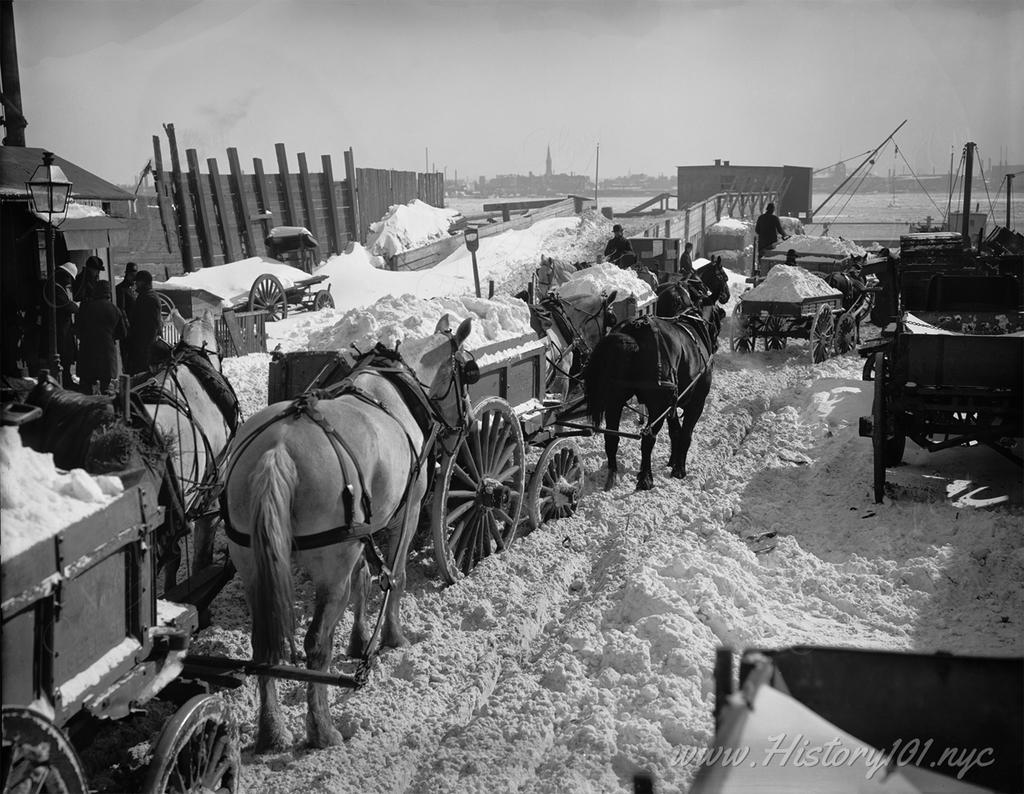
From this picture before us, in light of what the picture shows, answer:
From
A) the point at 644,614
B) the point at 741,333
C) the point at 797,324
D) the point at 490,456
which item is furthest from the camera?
the point at 741,333

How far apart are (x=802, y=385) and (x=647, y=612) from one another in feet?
28.7

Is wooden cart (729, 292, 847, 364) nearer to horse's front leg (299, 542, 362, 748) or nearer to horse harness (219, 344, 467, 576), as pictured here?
horse harness (219, 344, 467, 576)

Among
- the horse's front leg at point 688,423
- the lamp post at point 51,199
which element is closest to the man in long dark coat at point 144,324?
the lamp post at point 51,199

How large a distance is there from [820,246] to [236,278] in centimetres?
1446

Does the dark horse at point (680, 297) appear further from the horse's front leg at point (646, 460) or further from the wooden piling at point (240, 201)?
the wooden piling at point (240, 201)

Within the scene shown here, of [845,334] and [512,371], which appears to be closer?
[512,371]

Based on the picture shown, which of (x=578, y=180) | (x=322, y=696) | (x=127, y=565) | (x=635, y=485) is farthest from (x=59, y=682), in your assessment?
(x=578, y=180)

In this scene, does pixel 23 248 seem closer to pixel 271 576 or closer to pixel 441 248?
pixel 271 576

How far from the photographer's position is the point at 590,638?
5.52 metres

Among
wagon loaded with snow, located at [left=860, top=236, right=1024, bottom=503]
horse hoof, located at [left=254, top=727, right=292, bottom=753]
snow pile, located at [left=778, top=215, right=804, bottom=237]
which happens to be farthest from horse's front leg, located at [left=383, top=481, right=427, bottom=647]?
snow pile, located at [left=778, top=215, right=804, bottom=237]

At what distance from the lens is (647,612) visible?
5711 millimetres

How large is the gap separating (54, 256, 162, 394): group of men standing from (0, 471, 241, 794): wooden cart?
6.05 metres

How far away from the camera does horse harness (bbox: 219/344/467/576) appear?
4.60 meters

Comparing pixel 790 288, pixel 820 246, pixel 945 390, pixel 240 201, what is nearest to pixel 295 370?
pixel 945 390
